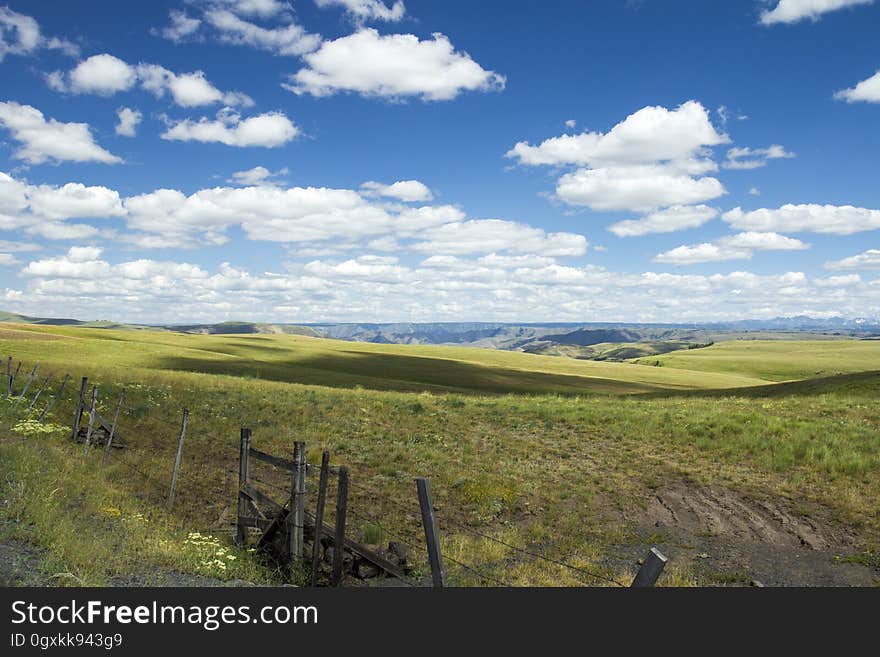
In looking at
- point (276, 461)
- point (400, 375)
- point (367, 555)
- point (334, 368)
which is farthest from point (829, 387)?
point (334, 368)

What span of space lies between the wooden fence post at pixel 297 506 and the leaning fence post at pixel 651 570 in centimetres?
718

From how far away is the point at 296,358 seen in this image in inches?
4188

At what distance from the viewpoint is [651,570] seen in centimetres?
696

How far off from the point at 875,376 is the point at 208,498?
4943 centimetres

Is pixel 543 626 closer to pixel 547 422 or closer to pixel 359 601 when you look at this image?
pixel 359 601

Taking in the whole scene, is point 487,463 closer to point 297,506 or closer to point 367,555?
point 367,555

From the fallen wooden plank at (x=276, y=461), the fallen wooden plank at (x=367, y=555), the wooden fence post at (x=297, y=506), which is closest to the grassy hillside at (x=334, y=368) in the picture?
the fallen wooden plank at (x=276, y=461)

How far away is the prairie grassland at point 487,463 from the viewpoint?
1457cm

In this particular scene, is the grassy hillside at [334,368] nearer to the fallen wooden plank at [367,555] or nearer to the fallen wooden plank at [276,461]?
the fallen wooden plank at [276,461]

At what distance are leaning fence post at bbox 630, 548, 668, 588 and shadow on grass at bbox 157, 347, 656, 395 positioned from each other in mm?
54142

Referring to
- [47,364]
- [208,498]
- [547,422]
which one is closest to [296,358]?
[47,364]

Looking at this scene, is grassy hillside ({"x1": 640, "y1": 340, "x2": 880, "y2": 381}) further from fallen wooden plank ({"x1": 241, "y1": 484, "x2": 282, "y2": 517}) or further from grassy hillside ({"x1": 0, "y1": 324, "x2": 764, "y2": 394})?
fallen wooden plank ({"x1": 241, "y1": 484, "x2": 282, "y2": 517})

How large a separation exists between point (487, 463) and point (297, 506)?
1211cm

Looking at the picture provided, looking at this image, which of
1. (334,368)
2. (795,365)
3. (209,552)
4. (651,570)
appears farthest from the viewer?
(795,365)
